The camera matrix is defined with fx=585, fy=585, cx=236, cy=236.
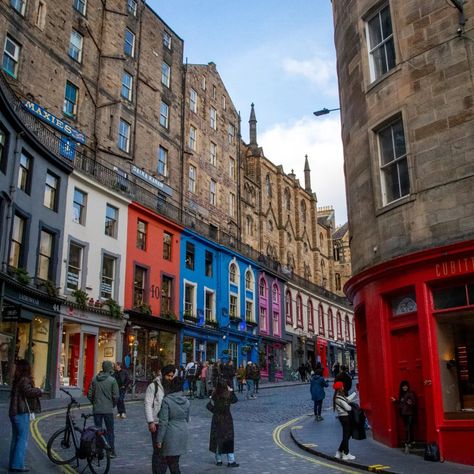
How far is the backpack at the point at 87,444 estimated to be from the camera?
28.5 feet

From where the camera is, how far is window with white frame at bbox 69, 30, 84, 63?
3050 cm

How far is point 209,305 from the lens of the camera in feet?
122

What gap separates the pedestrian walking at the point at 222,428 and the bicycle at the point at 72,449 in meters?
1.95

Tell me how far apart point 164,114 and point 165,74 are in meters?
3.00

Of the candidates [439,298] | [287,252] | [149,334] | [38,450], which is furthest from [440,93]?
[287,252]

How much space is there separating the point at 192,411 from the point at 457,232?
1194cm

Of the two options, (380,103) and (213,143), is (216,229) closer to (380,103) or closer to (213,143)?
(213,143)

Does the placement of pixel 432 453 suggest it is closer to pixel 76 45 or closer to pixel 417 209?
pixel 417 209

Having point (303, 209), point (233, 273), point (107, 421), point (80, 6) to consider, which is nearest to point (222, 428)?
point (107, 421)

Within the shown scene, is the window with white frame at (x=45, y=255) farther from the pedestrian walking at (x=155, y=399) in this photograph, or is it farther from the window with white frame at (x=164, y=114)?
the pedestrian walking at (x=155, y=399)

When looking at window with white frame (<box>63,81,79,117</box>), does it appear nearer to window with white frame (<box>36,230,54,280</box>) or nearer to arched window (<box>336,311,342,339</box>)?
window with white frame (<box>36,230,54,280</box>)

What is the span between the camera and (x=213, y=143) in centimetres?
4381

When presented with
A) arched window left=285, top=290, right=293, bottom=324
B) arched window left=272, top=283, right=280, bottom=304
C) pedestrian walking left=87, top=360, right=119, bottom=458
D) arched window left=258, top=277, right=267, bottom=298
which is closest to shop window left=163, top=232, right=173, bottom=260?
arched window left=258, top=277, right=267, bottom=298

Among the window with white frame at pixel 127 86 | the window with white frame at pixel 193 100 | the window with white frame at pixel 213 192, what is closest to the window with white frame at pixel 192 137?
the window with white frame at pixel 193 100
